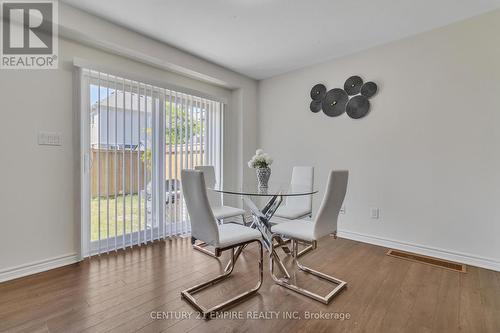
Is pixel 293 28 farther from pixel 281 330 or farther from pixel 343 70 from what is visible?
pixel 281 330

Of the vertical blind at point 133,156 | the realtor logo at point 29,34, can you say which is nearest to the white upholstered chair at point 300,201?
the vertical blind at point 133,156

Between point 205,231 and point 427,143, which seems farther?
point 427,143

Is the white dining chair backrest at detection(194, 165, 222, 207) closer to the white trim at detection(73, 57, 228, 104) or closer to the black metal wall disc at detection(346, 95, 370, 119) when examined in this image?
the white trim at detection(73, 57, 228, 104)

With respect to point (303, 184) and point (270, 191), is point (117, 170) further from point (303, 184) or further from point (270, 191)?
point (303, 184)

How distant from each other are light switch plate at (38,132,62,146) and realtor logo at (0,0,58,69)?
618 millimetres

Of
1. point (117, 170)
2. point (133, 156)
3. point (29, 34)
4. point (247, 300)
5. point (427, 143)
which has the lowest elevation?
point (247, 300)

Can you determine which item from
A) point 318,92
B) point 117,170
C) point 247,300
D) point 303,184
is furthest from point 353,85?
point 117,170

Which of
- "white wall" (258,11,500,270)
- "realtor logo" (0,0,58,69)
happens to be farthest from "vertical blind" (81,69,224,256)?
"white wall" (258,11,500,270)

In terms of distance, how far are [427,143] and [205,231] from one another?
8.54ft

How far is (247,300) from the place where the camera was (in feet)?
6.02

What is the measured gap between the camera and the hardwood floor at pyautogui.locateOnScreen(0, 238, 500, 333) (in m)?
1.56

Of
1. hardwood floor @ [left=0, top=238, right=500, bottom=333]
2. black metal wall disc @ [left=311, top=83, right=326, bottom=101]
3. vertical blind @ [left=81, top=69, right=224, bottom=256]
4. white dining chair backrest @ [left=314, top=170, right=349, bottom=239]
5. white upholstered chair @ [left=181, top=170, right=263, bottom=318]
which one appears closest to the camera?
hardwood floor @ [left=0, top=238, right=500, bottom=333]

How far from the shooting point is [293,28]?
8.64 ft

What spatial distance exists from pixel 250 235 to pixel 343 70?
265cm
